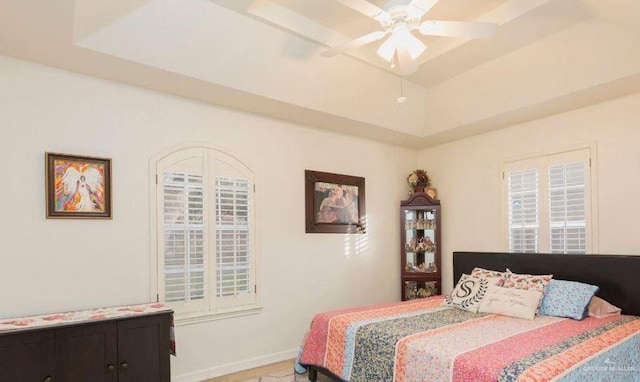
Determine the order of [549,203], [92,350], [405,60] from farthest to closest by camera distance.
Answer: [549,203]
[405,60]
[92,350]

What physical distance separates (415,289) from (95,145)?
3.83 metres

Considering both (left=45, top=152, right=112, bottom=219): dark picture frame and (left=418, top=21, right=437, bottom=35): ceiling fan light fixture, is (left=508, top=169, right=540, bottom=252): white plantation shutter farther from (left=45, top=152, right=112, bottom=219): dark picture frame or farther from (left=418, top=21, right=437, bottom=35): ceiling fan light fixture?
(left=45, top=152, right=112, bottom=219): dark picture frame

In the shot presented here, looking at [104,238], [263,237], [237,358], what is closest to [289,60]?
[263,237]

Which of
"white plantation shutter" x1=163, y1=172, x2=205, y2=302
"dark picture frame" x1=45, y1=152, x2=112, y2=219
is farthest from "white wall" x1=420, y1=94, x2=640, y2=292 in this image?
"dark picture frame" x1=45, y1=152, x2=112, y2=219

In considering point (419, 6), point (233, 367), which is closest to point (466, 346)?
point (419, 6)

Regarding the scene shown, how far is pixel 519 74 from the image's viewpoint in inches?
139

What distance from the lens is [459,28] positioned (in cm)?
234

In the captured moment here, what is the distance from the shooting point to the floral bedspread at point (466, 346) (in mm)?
2035

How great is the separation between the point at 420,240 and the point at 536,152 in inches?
65.6

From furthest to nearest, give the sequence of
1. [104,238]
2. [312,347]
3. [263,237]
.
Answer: [263,237]
[312,347]
[104,238]

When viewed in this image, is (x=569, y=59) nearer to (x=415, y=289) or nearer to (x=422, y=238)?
(x=422, y=238)

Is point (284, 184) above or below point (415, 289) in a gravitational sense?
above

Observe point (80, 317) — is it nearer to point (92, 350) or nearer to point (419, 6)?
point (92, 350)

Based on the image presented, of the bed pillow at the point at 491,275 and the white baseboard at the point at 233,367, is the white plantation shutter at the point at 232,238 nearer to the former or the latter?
the white baseboard at the point at 233,367
